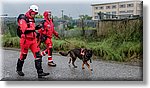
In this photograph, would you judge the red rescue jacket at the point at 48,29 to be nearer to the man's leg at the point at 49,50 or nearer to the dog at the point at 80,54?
the man's leg at the point at 49,50

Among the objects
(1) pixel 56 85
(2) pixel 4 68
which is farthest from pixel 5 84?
(1) pixel 56 85

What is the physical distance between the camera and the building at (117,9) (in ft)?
8.18

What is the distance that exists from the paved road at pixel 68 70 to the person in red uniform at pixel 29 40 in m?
0.03

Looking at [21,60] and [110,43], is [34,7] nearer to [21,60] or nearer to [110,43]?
[21,60]

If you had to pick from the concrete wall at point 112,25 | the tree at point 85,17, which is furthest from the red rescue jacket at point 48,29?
the concrete wall at point 112,25

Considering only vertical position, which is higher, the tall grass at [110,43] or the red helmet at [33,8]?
the red helmet at [33,8]

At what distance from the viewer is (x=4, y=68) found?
2533 millimetres

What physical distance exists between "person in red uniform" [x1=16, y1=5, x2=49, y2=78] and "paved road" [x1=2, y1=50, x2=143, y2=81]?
0.03 meters

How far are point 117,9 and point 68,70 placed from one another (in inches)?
23.9

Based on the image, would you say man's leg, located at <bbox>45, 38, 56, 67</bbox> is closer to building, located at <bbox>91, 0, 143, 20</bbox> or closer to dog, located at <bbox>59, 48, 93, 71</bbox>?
dog, located at <bbox>59, 48, 93, 71</bbox>

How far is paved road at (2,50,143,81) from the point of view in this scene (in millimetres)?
2486

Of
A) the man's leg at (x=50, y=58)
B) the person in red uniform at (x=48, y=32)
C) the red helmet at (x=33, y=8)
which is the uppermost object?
the red helmet at (x=33, y=8)

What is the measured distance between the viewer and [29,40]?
8.09 ft

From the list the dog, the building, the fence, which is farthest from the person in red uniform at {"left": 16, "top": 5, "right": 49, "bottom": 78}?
the building
